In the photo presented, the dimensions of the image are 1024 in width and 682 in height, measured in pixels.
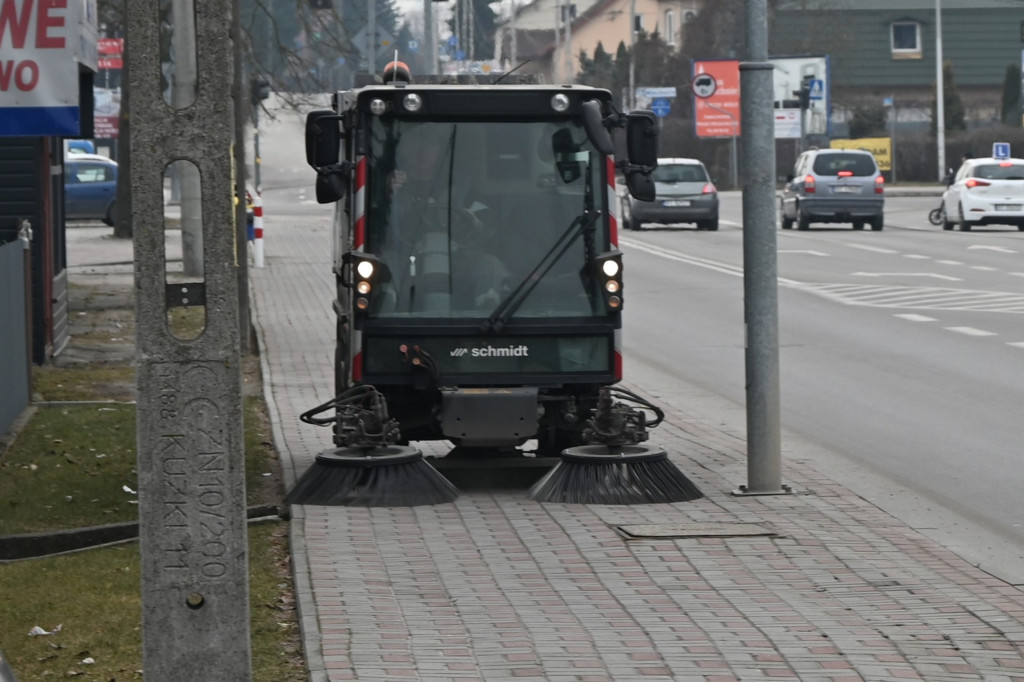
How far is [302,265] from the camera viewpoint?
1218 inches

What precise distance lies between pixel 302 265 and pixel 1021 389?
59.3 ft

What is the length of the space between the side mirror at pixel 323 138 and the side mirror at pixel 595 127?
56.0 inches

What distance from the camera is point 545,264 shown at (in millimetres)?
10492

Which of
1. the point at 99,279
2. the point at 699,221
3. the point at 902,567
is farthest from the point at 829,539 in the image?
the point at 699,221

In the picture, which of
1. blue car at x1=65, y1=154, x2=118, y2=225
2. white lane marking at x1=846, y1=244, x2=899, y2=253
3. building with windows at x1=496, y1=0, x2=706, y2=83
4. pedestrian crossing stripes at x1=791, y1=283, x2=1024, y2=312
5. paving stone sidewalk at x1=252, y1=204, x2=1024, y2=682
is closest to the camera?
paving stone sidewalk at x1=252, y1=204, x2=1024, y2=682

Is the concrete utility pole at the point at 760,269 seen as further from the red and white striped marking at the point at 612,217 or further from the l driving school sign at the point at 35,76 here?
the l driving school sign at the point at 35,76

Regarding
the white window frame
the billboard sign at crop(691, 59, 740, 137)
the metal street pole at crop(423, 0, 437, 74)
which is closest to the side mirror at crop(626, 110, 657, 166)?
the metal street pole at crop(423, 0, 437, 74)

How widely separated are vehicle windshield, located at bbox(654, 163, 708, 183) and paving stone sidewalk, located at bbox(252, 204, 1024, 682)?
28.9m

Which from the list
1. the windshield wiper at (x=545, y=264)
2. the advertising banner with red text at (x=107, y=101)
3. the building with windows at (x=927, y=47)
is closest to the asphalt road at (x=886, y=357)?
the windshield wiper at (x=545, y=264)

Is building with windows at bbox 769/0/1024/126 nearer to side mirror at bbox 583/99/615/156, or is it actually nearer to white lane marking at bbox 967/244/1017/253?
white lane marking at bbox 967/244/1017/253

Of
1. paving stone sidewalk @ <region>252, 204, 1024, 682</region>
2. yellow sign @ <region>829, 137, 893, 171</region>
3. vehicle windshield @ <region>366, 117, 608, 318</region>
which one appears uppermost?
yellow sign @ <region>829, 137, 893, 171</region>

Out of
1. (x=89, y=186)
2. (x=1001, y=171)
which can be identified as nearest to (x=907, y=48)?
(x=1001, y=171)

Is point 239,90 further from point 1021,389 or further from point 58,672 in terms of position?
point 58,672

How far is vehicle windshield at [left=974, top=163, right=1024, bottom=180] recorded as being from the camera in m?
38.9
